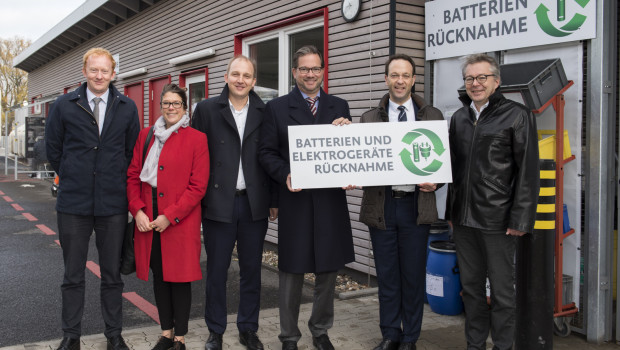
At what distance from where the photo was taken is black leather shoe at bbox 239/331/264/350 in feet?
12.8

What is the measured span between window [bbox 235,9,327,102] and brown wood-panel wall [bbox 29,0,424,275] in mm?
119

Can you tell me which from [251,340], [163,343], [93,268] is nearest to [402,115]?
[251,340]

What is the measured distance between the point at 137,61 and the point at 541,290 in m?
10.9

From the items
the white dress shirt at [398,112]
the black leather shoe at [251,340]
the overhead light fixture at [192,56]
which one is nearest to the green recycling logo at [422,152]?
the white dress shirt at [398,112]

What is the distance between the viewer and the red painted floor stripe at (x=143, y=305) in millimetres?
4938

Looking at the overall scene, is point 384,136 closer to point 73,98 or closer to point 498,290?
point 498,290

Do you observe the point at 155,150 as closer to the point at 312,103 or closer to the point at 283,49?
the point at 312,103

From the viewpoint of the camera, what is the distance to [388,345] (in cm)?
388

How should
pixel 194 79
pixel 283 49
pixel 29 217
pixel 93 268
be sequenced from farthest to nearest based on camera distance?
pixel 29 217 < pixel 194 79 < pixel 283 49 < pixel 93 268

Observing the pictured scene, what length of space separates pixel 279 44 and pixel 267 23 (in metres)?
A: 0.36

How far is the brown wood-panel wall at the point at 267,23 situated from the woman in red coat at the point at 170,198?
8.23 feet

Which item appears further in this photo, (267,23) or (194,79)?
(194,79)

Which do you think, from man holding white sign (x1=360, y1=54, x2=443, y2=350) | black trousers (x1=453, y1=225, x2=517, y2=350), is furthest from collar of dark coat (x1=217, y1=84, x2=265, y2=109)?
black trousers (x1=453, y1=225, x2=517, y2=350)

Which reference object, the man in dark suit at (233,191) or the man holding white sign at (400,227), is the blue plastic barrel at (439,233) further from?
the man in dark suit at (233,191)
